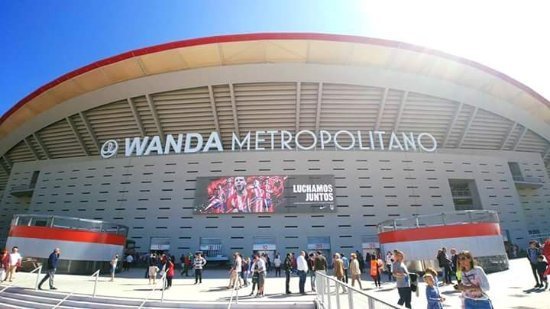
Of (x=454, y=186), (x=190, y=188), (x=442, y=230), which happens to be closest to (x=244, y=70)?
(x=190, y=188)

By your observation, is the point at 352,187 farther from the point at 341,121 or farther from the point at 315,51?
the point at 315,51

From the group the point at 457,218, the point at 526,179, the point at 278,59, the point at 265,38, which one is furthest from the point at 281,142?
the point at 526,179

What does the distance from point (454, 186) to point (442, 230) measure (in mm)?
12594

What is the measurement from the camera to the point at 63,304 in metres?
8.51

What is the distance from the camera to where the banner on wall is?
20.3 m

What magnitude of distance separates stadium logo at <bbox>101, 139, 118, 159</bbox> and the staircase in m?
14.5

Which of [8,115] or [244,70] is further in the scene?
[8,115]

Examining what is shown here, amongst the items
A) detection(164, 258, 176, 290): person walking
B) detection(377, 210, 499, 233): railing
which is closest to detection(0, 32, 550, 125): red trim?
detection(377, 210, 499, 233): railing

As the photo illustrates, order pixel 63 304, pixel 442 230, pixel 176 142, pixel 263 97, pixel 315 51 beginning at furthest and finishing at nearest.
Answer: pixel 176 142 < pixel 263 97 < pixel 315 51 < pixel 442 230 < pixel 63 304

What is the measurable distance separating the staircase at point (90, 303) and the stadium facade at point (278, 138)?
11041 mm

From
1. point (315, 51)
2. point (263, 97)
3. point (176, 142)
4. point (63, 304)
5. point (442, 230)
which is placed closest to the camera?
point (63, 304)

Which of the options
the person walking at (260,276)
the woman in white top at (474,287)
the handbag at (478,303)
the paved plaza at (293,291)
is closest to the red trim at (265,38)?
the paved plaza at (293,291)

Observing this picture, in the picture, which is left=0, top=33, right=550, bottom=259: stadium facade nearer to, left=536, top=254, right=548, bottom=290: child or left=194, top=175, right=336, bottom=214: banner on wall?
left=194, top=175, right=336, bottom=214: banner on wall

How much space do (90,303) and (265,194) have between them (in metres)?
13.1
